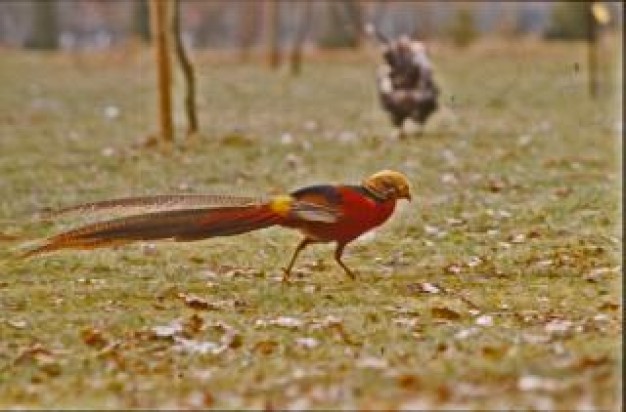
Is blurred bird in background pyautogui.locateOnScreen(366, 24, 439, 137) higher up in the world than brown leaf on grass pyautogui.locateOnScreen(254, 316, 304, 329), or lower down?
higher up

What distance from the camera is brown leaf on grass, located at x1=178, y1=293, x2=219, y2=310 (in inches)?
286

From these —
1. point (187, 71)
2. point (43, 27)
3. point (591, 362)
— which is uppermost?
point (43, 27)

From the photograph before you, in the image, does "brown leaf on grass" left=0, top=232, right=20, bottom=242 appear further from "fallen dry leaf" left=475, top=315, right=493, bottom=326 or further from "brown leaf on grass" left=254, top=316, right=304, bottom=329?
"fallen dry leaf" left=475, top=315, right=493, bottom=326

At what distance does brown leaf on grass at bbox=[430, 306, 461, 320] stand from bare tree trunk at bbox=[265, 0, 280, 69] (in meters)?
25.4

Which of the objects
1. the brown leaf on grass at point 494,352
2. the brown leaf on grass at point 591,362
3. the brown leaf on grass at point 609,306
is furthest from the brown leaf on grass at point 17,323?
the brown leaf on grass at point 591,362

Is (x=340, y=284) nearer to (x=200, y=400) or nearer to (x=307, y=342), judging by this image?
(x=307, y=342)

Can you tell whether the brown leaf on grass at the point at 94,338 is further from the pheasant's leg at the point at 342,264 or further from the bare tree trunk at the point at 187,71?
the bare tree trunk at the point at 187,71

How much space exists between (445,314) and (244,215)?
3.36 feet

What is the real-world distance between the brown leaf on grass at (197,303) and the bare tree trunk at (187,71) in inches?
353

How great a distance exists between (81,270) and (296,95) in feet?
60.9

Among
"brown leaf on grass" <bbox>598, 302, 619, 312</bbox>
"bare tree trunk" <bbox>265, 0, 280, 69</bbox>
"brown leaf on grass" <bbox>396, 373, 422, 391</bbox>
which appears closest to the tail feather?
"brown leaf on grass" <bbox>598, 302, 619, 312</bbox>

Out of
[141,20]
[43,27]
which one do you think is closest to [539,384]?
[43,27]

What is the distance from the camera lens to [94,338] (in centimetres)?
653

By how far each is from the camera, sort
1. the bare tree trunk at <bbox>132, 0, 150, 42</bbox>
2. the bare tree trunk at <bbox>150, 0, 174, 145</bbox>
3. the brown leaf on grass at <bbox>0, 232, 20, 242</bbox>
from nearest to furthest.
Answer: the brown leaf on grass at <bbox>0, 232, 20, 242</bbox> → the bare tree trunk at <bbox>150, 0, 174, 145</bbox> → the bare tree trunk at <bbox>132, 0, 150, 42</bbox>
